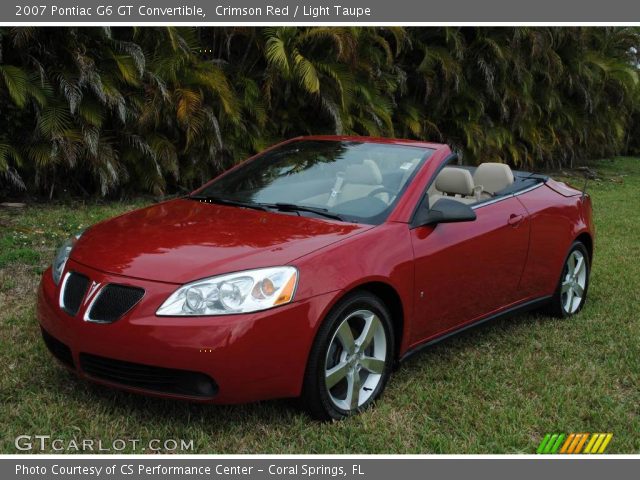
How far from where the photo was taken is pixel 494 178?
18.5ft

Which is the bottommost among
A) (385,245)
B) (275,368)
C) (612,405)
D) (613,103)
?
(613,103)

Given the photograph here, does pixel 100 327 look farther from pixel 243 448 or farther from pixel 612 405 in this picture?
pixel 612 405

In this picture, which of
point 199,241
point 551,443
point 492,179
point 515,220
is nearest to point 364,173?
point 515,220

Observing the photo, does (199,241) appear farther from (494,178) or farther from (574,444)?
(494,178)

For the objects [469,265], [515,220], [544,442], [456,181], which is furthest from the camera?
[456,181]

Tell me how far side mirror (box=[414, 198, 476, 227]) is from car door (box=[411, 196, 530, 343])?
50 millimetres

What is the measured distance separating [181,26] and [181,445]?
7772mm

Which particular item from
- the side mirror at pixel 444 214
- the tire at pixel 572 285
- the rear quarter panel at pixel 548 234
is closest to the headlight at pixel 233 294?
the side mirror at pixel 444 214

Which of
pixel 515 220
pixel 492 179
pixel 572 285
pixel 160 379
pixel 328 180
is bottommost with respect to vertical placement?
pixel 572 285

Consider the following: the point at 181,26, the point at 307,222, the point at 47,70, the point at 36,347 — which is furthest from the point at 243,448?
the point at 181,26

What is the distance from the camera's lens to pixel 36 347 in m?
4.59

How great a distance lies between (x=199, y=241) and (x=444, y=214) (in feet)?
4.49

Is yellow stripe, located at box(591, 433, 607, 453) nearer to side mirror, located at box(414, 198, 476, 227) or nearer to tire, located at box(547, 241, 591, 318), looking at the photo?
side mirror, located at box(414, 198, 476, 227)

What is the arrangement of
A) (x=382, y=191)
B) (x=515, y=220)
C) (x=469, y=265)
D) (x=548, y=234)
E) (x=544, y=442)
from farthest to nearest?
(x=548, y=234) → (x=515, y=220) → (x=469, y=265) → (x=382, y=191) → (x=544, y=442)
